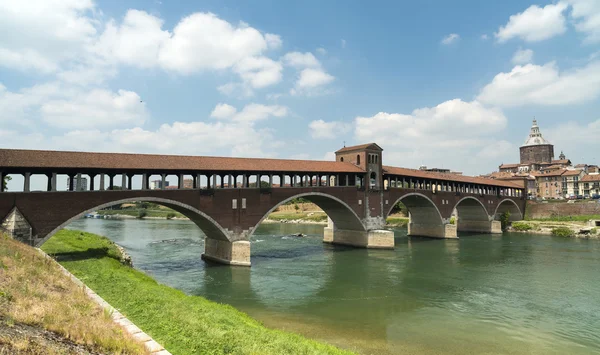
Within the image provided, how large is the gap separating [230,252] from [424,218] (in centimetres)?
3517

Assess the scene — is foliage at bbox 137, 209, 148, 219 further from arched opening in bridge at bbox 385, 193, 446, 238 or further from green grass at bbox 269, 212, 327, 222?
arched opening in bridge at bbox 385, 193, 446, 238

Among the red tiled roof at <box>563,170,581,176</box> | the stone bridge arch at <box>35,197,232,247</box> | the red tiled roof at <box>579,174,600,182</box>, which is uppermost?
the red tiled roof at <box>563,170,581,176</box>

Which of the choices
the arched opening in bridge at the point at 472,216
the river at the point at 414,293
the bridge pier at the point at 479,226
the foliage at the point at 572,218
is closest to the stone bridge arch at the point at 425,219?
the arched opening in bridge at the point at 472,216

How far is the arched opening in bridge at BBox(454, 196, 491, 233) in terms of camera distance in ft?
201

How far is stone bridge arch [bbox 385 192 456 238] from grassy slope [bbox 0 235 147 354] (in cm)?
4368

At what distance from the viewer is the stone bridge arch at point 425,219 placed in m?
52.1

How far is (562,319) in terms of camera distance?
18.3m

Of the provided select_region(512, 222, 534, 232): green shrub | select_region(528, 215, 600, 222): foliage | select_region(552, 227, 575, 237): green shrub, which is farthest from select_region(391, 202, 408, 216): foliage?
select_region(552, 227, 575, 237): green shrub

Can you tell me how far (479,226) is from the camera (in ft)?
207

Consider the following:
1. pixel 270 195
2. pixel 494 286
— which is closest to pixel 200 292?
pixel 270 195

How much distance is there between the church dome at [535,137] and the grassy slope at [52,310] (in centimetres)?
14436

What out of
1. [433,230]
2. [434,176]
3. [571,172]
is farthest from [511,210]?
[571,172]

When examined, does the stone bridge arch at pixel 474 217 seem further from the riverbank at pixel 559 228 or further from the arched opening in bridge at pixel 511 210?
the arched opening in bridge at pixel 511 210

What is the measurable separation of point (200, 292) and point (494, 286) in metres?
19.8
